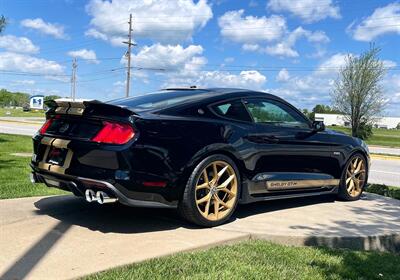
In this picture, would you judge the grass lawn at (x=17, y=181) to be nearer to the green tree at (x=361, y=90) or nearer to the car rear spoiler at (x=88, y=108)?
the car rear spoiler at (x=88, y=108)

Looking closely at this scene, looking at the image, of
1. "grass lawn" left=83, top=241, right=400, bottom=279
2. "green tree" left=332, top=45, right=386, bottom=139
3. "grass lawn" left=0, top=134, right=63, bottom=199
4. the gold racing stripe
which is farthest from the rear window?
"green tree" left=332, top=45, right=386, bottom=139

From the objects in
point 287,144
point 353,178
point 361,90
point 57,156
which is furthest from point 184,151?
point 361,90

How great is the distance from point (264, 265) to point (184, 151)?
1.35 metres

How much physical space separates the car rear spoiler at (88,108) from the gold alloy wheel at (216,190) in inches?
39.7

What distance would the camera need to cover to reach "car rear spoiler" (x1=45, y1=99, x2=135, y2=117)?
4449 millimetres

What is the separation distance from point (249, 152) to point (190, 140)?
836 mm

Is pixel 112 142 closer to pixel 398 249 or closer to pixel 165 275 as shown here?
pixel 165 275

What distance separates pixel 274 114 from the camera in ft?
19.1

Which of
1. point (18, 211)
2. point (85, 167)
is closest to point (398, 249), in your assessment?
point (85, 167)

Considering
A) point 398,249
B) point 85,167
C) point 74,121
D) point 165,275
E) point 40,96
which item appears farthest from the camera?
point 40,96

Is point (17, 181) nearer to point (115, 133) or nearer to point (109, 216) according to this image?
point (109, 216)

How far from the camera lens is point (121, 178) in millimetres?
4293

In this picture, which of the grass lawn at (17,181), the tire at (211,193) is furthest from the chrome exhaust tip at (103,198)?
the grass lawn at (17,181)

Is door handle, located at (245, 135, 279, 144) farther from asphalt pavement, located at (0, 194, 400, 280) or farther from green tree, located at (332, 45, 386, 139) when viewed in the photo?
green tree, located at (332, 45, 386, 139)
